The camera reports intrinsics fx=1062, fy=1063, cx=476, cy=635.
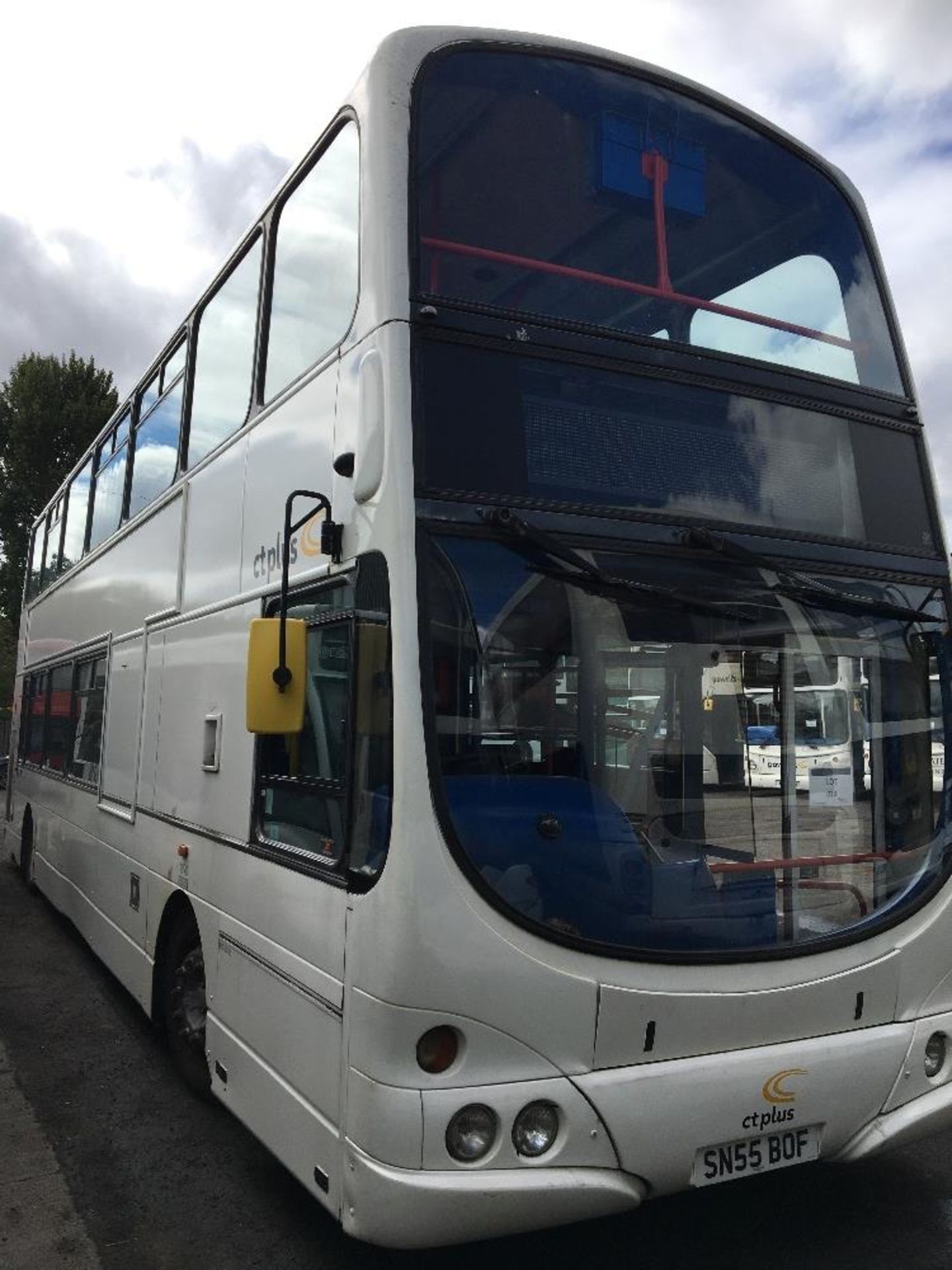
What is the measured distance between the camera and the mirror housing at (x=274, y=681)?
3.41 m

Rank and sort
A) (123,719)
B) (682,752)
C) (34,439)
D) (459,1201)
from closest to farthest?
(459,1201)
(682,752)
(123,719)
(34,439)

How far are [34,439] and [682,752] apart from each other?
31.8m

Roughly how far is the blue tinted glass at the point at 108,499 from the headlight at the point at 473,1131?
5.83 m

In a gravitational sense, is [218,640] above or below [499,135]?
below

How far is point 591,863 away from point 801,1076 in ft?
3.20

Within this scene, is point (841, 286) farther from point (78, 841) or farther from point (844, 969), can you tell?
point (78, 841)

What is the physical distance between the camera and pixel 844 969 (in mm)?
3537

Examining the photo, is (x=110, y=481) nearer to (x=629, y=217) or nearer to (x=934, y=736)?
(x=629, y=217)

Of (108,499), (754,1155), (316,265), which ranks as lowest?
(754,1155)

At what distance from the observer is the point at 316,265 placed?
13.8ft

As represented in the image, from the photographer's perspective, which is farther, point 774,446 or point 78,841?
point 78,841

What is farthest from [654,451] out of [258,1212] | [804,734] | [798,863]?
[258,1212]

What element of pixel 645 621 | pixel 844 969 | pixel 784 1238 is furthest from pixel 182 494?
pixel 784 1238

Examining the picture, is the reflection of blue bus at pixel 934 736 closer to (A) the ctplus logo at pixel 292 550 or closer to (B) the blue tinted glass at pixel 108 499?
(A) the ctplus logo at pixel 292 550
